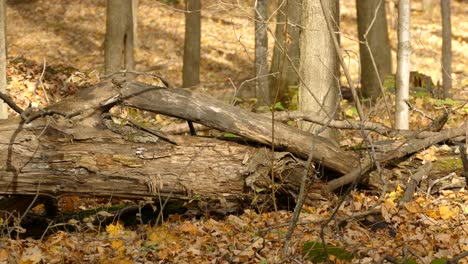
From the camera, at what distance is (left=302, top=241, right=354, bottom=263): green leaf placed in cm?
564

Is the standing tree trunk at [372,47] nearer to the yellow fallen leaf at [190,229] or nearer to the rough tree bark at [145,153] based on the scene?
the rough tree bark at [145,153]

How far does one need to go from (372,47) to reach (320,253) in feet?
34.0

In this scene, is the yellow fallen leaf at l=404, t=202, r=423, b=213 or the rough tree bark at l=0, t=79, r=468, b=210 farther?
the yellow fallen leaf at l=404, t=202, r=423, b=213

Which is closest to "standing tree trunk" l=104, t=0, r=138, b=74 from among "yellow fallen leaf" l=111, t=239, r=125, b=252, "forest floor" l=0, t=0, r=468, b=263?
"forest floor" l=0, t=0, r=468, b=263

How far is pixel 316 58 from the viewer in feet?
28.0

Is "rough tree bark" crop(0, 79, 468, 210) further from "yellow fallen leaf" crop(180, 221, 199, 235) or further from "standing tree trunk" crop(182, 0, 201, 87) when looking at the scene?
"standing tree trunk" crop(182, 0, 201, 87)

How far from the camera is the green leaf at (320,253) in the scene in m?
5.64

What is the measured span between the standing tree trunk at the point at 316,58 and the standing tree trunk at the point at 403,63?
1156 millimetres

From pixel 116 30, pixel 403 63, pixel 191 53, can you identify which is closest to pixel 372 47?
pixel 191 53

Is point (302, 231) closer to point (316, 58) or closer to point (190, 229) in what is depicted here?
point (190, 229)

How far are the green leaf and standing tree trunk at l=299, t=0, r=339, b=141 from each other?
278cm

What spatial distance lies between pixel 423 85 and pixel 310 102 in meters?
6.80

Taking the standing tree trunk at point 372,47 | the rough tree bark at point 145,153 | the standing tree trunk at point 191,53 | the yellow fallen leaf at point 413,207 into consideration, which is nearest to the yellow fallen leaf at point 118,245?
the rough tree bark at point 145,153

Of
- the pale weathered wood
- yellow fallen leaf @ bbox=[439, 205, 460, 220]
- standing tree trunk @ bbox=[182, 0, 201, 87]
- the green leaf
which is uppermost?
standing tree trunk @ bbox=[182, 0, 201, 87]
